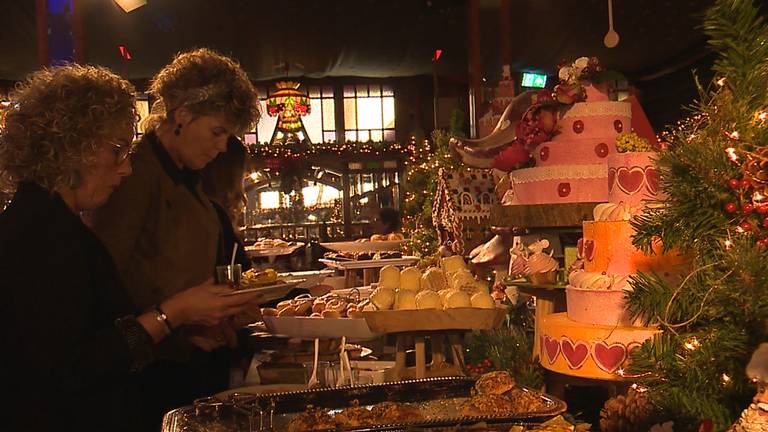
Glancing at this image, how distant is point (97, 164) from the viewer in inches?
70.5

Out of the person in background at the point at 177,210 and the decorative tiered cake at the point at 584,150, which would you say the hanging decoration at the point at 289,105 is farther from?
the person in background at the point at 177,210

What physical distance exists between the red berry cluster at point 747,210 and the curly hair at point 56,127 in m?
1.32

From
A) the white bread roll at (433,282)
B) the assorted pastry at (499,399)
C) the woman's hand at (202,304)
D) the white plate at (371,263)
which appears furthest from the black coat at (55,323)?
the white plate at (371,263)

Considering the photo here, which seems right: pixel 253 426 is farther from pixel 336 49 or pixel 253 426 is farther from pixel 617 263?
pixel 336 49

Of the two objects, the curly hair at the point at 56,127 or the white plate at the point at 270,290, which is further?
the white plate at the point at 270,290

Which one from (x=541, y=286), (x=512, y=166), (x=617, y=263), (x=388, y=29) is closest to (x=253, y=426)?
(x=617, y=263)

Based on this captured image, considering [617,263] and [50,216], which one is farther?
[617,263]

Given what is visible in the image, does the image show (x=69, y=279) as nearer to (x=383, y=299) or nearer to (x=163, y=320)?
(x=163, y=320)

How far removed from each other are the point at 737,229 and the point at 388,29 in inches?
393

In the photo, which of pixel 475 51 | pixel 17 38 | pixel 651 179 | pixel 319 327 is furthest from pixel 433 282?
pixel 17 38

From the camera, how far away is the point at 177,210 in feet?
7.70

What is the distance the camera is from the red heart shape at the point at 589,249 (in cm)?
208

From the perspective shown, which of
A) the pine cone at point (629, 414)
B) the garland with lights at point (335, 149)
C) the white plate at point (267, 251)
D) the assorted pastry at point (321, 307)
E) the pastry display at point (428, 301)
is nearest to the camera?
the pine cone at point (629, 414)

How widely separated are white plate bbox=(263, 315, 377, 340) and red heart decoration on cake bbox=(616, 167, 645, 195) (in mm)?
836
